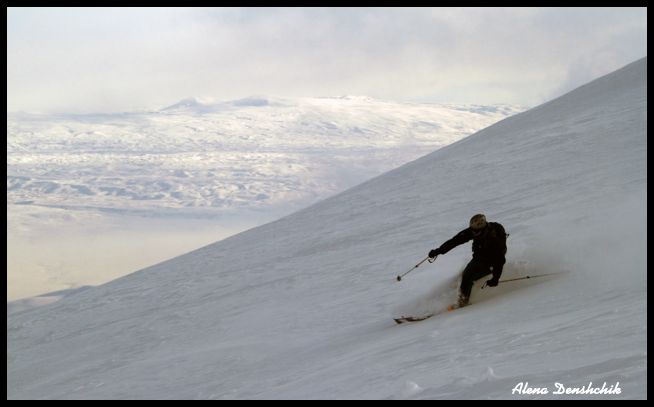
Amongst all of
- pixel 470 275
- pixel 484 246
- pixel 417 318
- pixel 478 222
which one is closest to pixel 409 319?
pixel 417 318

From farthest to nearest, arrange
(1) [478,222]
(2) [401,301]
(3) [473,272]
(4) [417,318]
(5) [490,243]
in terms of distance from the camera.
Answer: (2) [401,301] < (4) [417,318] < (3) [473,272] < (5) [490,243] < (1) [478,222]

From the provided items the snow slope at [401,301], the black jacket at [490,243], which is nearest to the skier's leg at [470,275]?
the black jacket at [490,243]

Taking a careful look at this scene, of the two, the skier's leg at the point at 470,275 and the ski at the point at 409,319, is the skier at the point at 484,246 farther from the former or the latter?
the ski at the point at 409,319

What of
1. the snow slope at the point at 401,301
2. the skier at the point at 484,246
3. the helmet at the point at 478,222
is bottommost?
the snow slope at the point at 401,301

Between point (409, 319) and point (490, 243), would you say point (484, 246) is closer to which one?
point (490, 243)

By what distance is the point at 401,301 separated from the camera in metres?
13.3

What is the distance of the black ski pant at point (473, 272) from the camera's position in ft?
34.3

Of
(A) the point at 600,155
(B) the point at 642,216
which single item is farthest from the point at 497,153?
(B) the point at 642,216

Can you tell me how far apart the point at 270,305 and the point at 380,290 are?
2.51m

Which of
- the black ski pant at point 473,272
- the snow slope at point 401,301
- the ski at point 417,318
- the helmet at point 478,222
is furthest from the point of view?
the ski at point 417,318

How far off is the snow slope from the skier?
0.39m

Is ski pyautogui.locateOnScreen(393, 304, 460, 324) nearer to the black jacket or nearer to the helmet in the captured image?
the black jacket

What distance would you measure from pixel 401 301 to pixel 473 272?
2.87 meters

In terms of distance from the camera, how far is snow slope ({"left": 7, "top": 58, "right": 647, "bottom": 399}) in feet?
25.8
